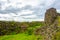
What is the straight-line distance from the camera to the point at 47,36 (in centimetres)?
A: 1308

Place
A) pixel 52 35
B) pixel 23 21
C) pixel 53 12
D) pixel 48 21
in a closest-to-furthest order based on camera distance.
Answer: pixel 52 35 → pixel 48 21 → pixel 53 12 → pixel 23 21

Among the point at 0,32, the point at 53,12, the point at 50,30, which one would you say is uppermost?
the point at 53,12

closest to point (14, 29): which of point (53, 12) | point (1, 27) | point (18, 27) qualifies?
point (18, 27)

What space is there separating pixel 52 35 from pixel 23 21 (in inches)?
3056

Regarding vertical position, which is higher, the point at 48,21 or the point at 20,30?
the point at 48,21

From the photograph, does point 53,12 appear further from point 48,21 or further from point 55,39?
point 55,39

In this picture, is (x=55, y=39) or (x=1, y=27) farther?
(x=1, y=27)

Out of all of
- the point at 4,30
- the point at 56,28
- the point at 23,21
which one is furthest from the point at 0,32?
the point at 56,28

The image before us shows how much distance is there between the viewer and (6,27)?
2729 inches

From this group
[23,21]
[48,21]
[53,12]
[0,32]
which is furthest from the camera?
[23,21]

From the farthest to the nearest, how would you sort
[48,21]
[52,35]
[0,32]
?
[0,32], [48,21], [52,35]

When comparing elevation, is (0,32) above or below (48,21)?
below

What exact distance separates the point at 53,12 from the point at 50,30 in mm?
4567

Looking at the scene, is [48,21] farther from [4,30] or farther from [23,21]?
[23,21]
